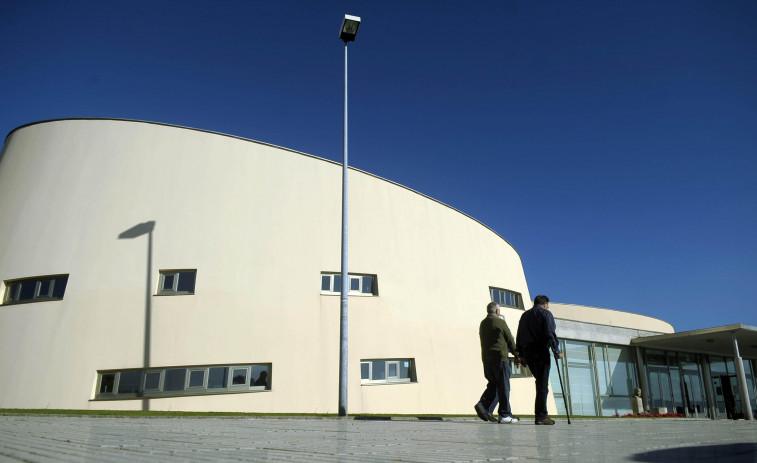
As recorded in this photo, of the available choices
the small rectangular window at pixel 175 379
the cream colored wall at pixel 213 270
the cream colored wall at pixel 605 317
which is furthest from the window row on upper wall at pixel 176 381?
the cream colored wall at pixel 605 317

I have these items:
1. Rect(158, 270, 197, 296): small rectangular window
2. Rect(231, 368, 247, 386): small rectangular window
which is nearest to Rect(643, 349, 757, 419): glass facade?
Rect(231, 368, 247, 386): small rectangular window

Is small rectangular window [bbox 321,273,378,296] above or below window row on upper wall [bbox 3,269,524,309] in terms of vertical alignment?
above

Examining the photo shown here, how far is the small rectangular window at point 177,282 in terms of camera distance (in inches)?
582

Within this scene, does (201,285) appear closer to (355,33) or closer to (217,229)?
(217,229)

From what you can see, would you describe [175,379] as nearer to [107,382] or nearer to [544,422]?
[107,382]

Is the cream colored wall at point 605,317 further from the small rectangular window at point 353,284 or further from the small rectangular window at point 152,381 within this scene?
the small rectangular window at point 152,381

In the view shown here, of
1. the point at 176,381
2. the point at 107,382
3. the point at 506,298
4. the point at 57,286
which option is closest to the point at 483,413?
the point at 176,381

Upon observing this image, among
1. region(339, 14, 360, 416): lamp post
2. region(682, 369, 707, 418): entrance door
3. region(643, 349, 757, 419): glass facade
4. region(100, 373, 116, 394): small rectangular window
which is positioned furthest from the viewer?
region(682, 369, 707, 418): entrance door

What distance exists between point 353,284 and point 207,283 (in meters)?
4.42

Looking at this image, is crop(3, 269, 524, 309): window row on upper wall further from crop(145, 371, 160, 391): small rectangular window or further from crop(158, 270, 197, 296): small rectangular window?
crop(145, 371, 160, 391): small rectangular window

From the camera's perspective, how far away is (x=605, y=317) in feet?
119

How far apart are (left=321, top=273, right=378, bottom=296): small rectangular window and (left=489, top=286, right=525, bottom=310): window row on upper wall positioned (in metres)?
5.96

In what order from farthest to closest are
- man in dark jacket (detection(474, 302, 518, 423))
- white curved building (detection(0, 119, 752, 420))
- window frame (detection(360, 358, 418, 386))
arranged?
1. window frame (detection(360, 358, 418, 386))
2. white curved building (detection(0, 119, 752, 420))
3. man in dark jacket (detection(474, 302, 518, 423))

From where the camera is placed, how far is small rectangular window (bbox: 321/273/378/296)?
52.9 feet
